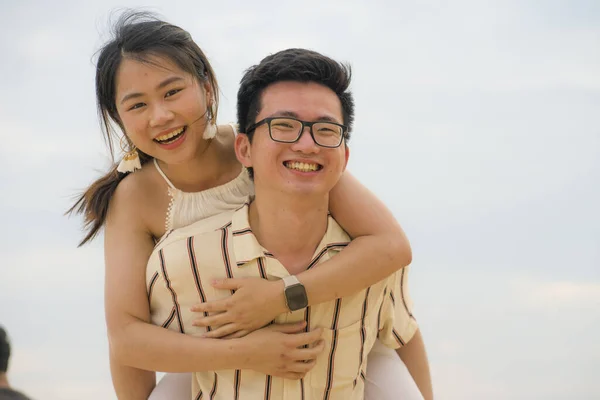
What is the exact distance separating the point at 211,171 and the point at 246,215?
1.77 ft

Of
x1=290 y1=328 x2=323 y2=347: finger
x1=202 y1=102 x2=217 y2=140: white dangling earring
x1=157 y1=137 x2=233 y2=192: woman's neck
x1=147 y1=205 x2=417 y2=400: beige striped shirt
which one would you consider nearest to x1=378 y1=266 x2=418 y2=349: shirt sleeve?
x1=147 y1=205 x2=417 y2=400: beige striped shirt

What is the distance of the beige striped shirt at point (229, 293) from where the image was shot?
3285 millimetres

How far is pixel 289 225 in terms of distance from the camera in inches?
Result: 130

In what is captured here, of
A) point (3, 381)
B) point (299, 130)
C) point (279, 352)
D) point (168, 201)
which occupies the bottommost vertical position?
point (3, 381)

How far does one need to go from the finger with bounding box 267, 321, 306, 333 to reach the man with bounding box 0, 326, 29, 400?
3.26 ft

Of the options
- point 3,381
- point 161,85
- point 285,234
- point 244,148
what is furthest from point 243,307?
point 161,85

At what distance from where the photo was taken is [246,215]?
3.38 m

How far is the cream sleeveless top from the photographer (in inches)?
147

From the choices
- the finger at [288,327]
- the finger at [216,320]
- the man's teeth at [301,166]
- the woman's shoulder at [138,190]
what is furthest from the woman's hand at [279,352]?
the woman's shoulder at [138,190]

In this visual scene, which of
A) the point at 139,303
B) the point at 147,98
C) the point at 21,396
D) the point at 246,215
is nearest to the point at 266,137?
the point at 246,215

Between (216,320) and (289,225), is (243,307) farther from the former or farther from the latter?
(289,225)

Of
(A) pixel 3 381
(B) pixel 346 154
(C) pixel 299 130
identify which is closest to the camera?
(A) pixel 3 381

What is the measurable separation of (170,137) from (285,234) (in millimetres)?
725

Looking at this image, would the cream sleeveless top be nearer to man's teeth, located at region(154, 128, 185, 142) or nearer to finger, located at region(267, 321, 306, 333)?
man's teeth, located at region(154, 128, 185, 142)
